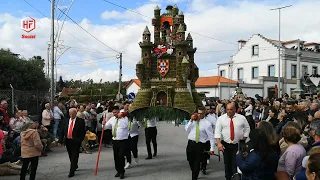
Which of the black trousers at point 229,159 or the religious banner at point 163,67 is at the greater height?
the religious banner at point 163,67

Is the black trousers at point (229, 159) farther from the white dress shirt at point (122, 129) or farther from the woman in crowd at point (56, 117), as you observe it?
the woman in crowd at point (56, 117)

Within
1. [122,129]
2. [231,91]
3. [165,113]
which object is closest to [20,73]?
[122,129]

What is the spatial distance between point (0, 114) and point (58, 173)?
3.13 m

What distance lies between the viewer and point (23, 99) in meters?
15.4

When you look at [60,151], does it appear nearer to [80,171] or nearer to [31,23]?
[80,171]

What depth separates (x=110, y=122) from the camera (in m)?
9.74

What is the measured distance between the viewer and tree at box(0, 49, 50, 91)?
2322 centimetres

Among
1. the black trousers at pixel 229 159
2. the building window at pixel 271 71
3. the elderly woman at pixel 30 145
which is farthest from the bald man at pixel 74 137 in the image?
the building window at pixel 271 71

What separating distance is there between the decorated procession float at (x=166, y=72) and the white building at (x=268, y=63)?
33.2 metres

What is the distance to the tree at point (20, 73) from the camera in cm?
2322

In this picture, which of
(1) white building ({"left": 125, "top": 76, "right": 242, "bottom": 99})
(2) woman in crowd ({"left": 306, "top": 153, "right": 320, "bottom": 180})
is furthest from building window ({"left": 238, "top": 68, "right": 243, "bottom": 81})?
(2) woman in crowd ({"left": 306, "top": 153, "right": 320, "bottom": 180})

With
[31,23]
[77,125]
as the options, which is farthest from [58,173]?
[31,23]

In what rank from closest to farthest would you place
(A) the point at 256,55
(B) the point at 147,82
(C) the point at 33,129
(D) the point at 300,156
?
1. (D) the point at 300,156
2. (C) the point at 33,129
3. (B) the point at 147,82
4. (A) the point at 256,55

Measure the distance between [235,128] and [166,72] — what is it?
2.67 m
